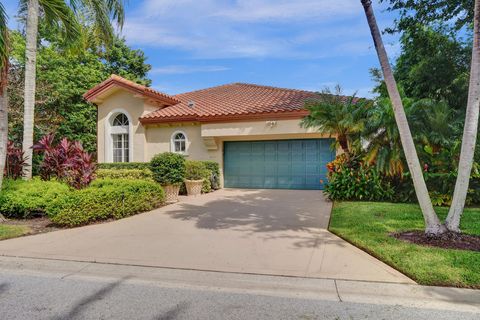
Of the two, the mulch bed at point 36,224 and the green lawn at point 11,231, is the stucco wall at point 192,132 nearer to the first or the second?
the mulch bed at point 36,224

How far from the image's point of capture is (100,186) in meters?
9.28

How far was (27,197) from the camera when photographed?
8625 mm

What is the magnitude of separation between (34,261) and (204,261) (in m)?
2.92

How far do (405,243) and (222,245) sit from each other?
327cm

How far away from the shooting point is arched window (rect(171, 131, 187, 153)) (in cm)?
1609

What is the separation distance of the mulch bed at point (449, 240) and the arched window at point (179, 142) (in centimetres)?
1183

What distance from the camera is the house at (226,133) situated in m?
14.6

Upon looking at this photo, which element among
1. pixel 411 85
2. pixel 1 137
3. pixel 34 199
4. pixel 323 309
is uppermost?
pixel 411 85

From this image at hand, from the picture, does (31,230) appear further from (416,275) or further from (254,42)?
(254,42)

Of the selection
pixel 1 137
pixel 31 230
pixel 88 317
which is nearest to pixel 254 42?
pixel 1 137

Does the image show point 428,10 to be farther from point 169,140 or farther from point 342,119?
point 169,140

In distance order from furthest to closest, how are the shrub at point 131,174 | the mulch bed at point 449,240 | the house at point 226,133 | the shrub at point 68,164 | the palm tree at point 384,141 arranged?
1. the house at point 226,133
2. the shrub at point 131,174
3. the palm tree at point 384,141
4. the shrub at point 68,164
5. the mulch bed at point 449,240

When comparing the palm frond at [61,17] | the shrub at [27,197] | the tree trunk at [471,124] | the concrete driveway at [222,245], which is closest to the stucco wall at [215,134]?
the concrete driveway at [222,245]

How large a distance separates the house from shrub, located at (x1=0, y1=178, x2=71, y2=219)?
7.31 metres
